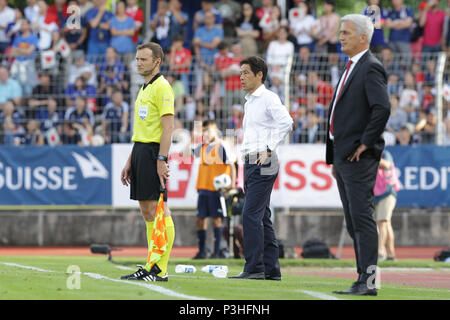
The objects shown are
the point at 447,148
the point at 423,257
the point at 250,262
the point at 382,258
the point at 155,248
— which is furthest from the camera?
the point at 447,148

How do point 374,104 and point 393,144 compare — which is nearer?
point 374,104

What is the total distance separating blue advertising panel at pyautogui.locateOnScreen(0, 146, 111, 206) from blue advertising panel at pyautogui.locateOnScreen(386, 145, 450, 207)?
600 centimetres

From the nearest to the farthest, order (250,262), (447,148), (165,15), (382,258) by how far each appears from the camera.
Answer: (250,262) → (382,258) → (447,148) → (165,15)

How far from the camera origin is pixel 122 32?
22.1 meters

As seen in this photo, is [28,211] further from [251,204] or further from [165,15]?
[251,204]

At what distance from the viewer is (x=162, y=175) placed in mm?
9062

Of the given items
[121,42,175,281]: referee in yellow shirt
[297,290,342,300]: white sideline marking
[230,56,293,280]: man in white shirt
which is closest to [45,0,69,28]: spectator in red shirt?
[230,56,293,280]: man in white shirt

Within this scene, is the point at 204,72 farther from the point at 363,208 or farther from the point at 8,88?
the point at 363,208

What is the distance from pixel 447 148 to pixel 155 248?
11.5 m

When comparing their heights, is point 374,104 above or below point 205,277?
above

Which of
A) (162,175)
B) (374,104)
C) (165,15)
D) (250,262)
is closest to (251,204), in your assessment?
(250,262)

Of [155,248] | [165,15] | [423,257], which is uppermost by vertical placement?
[165,15]

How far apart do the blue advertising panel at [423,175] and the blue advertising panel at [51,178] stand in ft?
19.7

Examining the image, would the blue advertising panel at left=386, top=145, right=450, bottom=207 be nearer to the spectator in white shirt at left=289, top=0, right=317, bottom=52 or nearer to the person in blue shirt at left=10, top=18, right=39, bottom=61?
the spectator in white shirt at left=289, top=0, right=317, bottom=52
